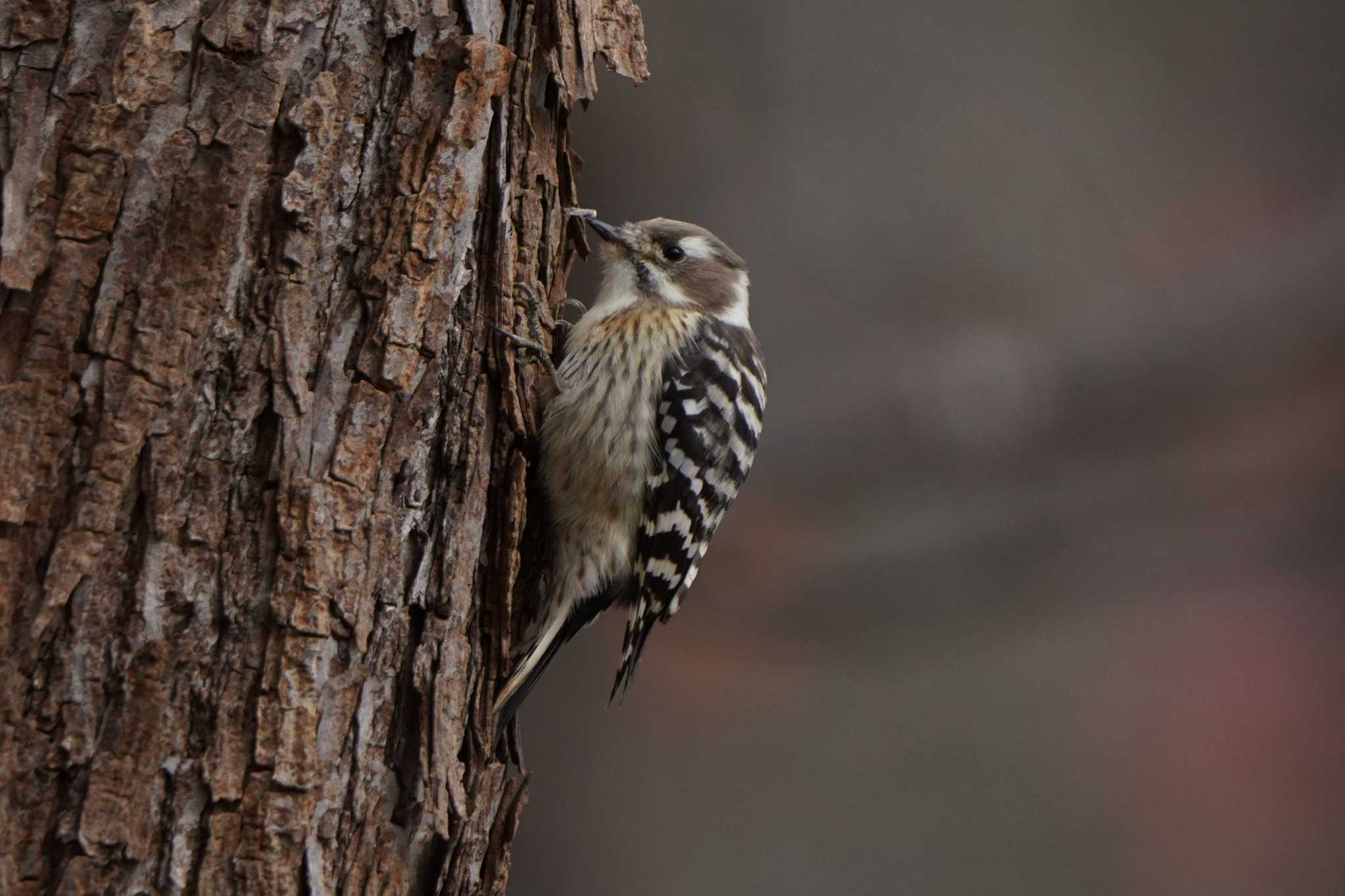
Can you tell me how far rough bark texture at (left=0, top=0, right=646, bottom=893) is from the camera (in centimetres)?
195

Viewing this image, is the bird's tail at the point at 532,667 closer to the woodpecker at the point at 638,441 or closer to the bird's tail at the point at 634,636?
the woodpecker at the point at 638,441

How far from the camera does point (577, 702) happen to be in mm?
5113

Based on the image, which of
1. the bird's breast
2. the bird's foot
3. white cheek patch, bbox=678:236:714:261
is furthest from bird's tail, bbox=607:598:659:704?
white cheek patch, bbox=678:236:714:261

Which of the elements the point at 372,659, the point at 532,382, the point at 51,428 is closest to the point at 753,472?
the point at 532,382

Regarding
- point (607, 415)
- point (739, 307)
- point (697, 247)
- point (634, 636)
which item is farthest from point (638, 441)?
point (739, 307)

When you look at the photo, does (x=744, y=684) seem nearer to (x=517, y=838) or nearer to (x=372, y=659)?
(x=517, y=838)

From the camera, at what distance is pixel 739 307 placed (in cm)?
407

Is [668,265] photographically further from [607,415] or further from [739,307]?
[607,415]

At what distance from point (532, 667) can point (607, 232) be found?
1404mm

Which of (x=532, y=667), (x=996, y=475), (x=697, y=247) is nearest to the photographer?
(x=532, y=667)

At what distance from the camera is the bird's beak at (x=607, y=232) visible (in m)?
3.49

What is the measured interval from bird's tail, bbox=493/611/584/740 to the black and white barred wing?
284mm

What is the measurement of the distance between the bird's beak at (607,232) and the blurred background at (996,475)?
837mm

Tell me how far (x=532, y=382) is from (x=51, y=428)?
1.16 meters
